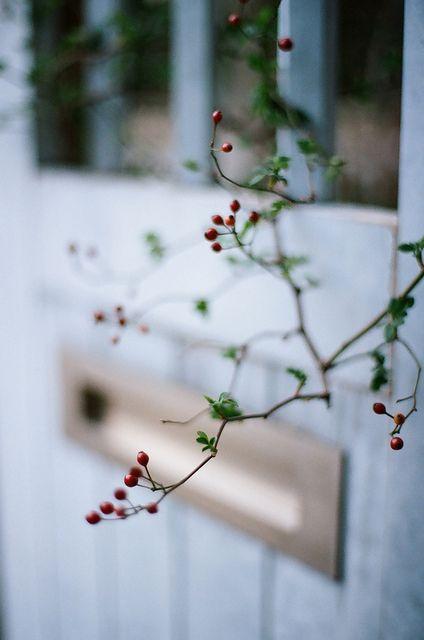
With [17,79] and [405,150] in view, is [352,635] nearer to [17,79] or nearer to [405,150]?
[405,150]

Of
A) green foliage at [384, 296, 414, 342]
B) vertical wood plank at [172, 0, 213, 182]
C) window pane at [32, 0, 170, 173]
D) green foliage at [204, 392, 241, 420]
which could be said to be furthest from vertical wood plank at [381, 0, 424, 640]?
→ window pane at [32, 0, 170, 173]

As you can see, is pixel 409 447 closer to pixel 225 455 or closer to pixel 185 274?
pixel 225 455

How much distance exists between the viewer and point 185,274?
114cm

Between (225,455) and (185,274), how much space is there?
31 cm

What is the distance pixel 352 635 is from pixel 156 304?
0.61 meters

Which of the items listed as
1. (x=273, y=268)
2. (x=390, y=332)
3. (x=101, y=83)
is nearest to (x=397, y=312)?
(x=390, y=332)

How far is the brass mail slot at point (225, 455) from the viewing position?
3.25 feet

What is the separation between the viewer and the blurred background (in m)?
0.91

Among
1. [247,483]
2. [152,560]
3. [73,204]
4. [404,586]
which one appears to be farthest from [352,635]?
[73,204]

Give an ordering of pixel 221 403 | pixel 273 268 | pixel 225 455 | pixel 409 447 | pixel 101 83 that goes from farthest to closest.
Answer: pixel 101 83 → pixel 225 455 → pixel 273 268 → pixel 409 447 → pixel 221 403

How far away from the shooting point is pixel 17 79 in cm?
142

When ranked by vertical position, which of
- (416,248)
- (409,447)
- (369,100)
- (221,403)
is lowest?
(409,447)

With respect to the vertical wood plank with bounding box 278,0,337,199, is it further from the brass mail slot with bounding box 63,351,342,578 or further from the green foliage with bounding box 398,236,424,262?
the brass mail slot with bounding box 63,351,342,578

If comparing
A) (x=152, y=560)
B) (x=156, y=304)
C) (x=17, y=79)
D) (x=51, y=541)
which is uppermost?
(x=17, y=79)
